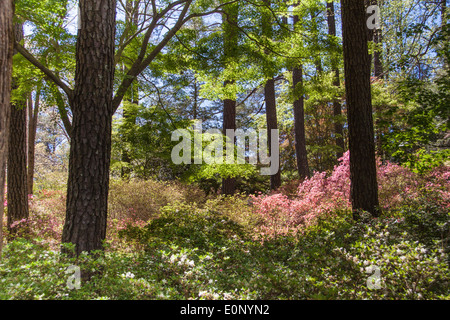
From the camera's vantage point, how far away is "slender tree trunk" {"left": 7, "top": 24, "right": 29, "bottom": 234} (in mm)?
6254

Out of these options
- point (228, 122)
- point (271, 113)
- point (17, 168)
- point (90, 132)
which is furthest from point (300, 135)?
point (90, 132)

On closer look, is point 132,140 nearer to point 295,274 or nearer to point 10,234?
point 10,234

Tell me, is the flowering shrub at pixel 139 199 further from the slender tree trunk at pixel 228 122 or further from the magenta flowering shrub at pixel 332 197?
the magenta flowering shrub at pixel 332 197

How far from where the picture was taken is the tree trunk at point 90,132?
12.5 ft

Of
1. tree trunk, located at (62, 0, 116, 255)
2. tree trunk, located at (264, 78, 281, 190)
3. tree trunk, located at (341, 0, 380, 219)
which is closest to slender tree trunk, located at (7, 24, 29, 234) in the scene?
tree trunk, located at (62, 0, 116, 255)

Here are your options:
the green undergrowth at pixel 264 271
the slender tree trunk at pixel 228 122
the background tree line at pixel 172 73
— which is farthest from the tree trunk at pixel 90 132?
the slender tree trunk at pixel 228 122

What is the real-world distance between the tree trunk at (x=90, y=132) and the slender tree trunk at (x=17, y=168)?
308 cm

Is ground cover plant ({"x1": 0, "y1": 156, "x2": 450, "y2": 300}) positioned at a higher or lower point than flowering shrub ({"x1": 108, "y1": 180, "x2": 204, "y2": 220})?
lower

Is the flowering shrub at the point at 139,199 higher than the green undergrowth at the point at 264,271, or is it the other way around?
the flowering shrub at the point at 139,199

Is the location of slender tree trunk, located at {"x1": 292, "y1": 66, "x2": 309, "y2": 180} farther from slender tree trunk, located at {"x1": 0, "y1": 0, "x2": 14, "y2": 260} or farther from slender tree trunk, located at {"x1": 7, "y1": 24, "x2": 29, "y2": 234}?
slender tree trunk, located at {"x1": 0, "y1": 0, "x2": 14, "y2": 260}

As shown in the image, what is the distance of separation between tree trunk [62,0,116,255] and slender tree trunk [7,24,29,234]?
3075mm

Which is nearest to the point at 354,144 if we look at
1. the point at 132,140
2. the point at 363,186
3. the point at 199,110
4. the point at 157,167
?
the point at 363,186

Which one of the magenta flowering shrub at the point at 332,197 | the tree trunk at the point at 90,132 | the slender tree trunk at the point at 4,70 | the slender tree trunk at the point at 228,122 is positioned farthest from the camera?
the slender tree trunk at the point at 228,122
